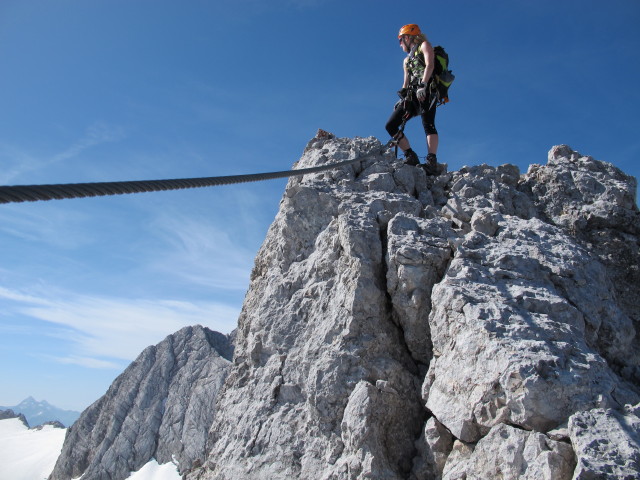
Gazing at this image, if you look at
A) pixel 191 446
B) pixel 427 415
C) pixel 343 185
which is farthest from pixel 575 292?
pixel 191 446

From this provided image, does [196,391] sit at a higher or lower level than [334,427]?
higher

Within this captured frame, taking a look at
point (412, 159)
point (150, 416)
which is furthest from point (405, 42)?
point (150, 416)

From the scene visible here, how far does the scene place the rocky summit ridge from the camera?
526 centimetres

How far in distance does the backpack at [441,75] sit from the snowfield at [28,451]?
389 ft

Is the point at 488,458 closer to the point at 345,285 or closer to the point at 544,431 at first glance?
the point at 544,431

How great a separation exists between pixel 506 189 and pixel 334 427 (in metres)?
6.26

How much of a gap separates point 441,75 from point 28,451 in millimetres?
132983

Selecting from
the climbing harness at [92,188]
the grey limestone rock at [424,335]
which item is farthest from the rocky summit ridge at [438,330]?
the climbing harness at [92,188]

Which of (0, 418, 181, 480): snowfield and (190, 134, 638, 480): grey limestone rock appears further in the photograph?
(0, 418, 181, 480): snowfield

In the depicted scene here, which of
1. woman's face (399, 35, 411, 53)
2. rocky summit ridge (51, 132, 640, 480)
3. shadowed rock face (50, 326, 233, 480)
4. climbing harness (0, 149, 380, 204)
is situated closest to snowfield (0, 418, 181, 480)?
shadowed rock face (50, 326, 233, 480)

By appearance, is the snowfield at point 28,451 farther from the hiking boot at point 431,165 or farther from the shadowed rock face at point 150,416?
the hiking boot at point 431,165

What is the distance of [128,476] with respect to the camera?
2608 inches

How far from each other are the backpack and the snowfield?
389 feet

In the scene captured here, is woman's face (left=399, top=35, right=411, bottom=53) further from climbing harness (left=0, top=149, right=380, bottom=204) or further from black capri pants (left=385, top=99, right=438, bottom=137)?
climbing harness (left=0, top=149, right=380, bottom=204)
